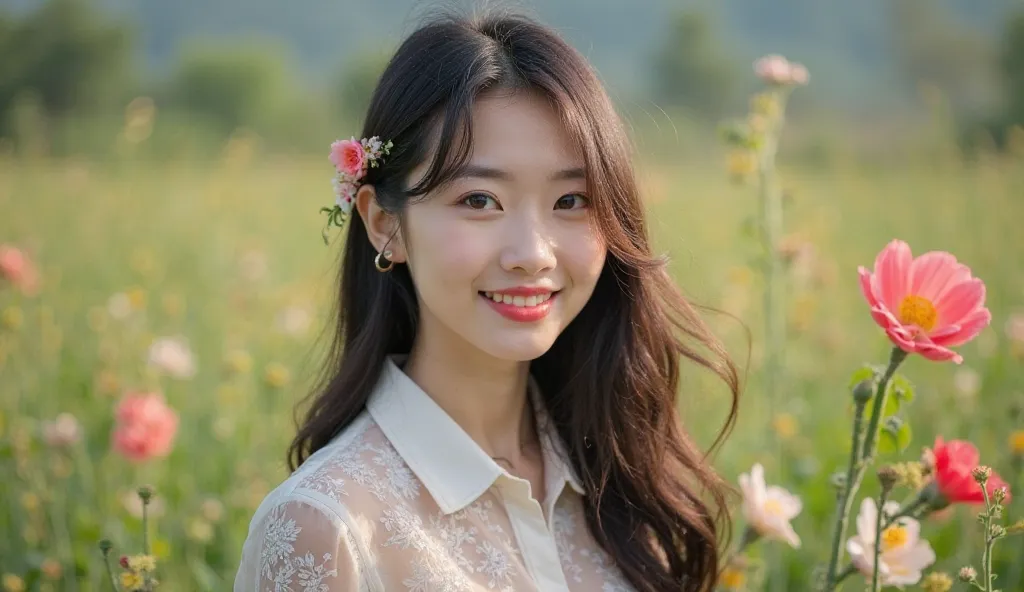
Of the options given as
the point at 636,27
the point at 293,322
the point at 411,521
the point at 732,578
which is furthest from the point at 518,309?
the point at 636,27

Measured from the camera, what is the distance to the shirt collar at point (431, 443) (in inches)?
59.2

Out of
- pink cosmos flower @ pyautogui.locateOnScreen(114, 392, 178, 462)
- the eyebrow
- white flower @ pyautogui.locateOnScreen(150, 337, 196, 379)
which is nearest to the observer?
the eyebrow

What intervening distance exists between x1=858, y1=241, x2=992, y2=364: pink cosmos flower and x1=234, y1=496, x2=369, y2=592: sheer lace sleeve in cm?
79

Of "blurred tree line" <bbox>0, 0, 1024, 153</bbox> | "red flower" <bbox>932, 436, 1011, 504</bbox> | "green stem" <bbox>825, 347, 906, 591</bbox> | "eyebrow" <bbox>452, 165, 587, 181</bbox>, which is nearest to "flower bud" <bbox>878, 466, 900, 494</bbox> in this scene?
"green stem" <bbox>825, 347, 906, 591</bbox>

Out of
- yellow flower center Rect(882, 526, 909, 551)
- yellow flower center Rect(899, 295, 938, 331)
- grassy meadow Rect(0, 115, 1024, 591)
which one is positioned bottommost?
grassy meadow Rect(0, 115, 1024, 591)

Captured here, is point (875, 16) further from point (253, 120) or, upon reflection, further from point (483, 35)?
point (483, 35)

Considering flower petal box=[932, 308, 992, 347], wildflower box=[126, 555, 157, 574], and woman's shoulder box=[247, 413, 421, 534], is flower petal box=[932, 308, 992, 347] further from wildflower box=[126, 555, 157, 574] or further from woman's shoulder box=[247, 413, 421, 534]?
wildflower box=[126, 555, 157, 574]

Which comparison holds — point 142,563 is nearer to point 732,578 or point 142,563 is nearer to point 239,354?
point 732,578

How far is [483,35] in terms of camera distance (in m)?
1.57

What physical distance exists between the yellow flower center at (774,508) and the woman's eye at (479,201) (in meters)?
0.73

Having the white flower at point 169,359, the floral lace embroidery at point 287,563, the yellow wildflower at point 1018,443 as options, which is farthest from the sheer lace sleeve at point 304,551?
the white flower at point 169,359

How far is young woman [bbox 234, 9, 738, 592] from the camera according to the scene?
1.43 meters

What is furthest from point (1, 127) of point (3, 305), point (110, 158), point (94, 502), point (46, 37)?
point (46, 37)

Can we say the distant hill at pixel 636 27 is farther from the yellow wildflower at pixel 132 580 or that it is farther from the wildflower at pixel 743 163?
the yellow wildflower at pixel 132 580
